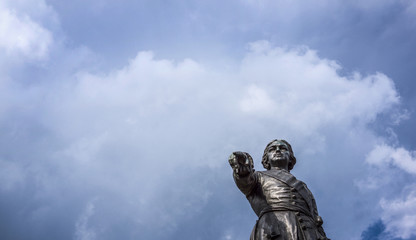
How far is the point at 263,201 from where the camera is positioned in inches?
391

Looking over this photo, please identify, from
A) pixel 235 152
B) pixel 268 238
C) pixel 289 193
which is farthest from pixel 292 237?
pixel 235 152

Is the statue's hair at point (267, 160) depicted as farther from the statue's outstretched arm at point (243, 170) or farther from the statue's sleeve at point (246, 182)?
the statue's outstretched arm at point (243, 170)

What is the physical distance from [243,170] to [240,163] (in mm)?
182

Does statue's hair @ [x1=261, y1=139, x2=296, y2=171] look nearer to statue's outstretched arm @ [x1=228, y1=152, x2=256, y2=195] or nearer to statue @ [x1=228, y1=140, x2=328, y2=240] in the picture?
statue @ [x1=228, y1=140, x2=328, y2=240]

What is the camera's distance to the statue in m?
8.91

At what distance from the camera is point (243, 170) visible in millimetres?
9523

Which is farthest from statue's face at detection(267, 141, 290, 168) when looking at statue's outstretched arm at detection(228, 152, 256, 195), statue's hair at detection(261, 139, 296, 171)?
statue's outstretched arm at detection(228, 152, 256, 195)

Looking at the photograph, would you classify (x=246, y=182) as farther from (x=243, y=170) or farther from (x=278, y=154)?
(x=278, y=154)

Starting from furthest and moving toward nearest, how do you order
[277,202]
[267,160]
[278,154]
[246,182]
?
[267,160]
[278,154]
[246,182]
[277,202]

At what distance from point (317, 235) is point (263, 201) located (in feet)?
4.56

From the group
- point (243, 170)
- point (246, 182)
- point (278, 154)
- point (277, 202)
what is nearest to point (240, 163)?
point (243, 170)

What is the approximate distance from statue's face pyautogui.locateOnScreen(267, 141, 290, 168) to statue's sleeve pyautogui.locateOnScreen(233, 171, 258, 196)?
4.50ft

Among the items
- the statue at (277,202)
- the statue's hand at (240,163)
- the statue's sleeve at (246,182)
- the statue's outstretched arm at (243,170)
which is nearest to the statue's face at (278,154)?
the statue at (277,202)

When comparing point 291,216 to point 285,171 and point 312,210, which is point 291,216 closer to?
point 312,210
